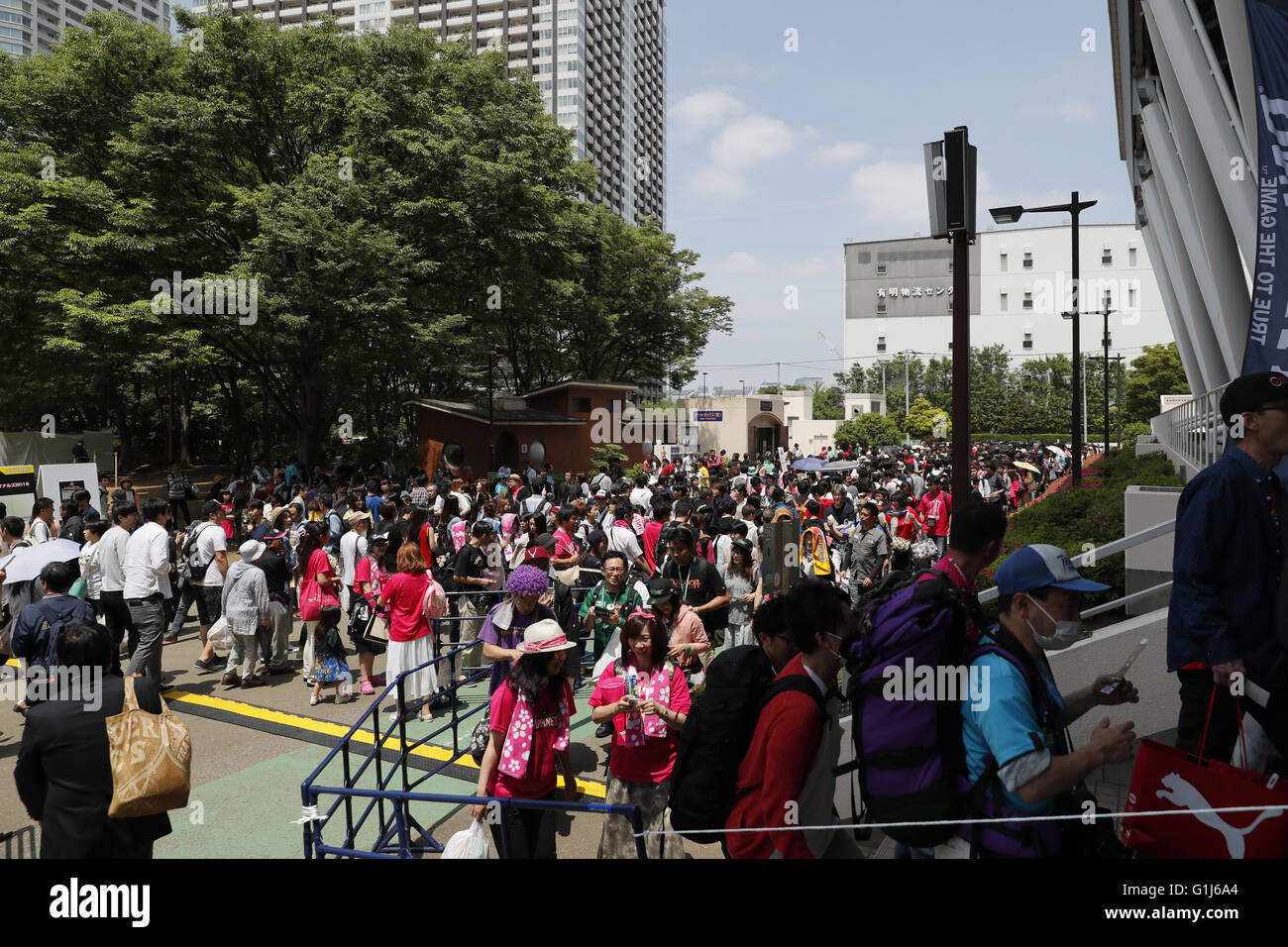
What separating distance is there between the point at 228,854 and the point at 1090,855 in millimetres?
5036

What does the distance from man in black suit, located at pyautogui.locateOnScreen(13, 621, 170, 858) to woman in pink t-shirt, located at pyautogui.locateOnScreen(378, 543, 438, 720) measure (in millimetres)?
3954

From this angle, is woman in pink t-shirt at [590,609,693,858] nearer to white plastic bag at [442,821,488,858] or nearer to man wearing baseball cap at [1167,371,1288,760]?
white plastic bag at [442,821,488,858]

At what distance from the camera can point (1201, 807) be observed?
8.41ft

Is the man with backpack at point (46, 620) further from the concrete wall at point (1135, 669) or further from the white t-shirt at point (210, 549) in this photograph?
the concrete wall at point (1135, 669)

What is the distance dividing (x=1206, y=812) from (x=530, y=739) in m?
2.87

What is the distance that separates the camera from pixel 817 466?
27453 millimetres

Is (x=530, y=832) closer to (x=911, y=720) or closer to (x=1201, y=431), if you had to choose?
(x=911, y=720)

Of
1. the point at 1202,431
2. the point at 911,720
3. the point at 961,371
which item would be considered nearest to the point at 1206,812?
the point at 911,720

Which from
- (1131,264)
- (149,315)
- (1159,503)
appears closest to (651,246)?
(149,315)

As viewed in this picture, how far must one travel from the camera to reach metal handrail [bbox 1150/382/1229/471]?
714 centimetres

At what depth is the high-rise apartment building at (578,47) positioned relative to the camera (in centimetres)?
9138

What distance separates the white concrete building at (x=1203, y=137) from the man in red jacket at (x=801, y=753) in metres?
5.07

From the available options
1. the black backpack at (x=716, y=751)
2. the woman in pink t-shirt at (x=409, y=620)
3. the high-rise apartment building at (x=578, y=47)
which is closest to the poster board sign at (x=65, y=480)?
the woman in pink t-shirt at (x=409, y=620)
